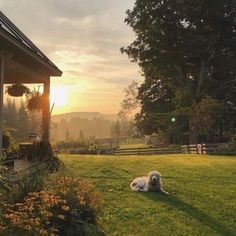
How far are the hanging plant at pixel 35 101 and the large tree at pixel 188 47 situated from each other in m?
26.4

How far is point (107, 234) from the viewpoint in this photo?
819cm

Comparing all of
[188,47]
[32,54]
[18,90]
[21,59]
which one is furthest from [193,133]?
[32,54]

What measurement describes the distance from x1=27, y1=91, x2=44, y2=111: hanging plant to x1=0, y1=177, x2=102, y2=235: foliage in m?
7.65

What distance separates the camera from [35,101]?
15984 millimetres

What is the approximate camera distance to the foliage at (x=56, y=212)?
599cm

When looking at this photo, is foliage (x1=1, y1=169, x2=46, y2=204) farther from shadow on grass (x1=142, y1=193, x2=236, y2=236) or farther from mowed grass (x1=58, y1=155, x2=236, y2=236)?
shadow on grass (x1=142, y1=193, x2=236, y2=236)

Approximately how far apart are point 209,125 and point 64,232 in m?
35.0

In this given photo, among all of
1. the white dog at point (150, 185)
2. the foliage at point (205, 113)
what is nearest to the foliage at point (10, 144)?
the white dog at point (150, 185)

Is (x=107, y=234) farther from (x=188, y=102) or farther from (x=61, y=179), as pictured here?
(x=188, y=102)

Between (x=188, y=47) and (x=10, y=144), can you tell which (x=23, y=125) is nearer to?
(x=188, y=47)

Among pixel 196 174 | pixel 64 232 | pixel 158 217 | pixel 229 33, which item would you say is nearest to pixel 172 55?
pixel 229 33

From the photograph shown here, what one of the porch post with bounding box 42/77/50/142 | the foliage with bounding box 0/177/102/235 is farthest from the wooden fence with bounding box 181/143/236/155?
the foliage with bounding box 0/177/102/235

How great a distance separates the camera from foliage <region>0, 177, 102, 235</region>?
236 inches

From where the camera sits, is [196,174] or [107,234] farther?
[196,174]
